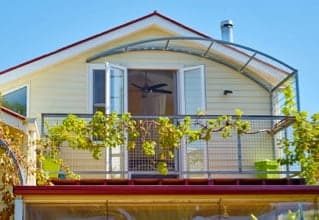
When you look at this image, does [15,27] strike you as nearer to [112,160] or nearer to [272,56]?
[112,160]

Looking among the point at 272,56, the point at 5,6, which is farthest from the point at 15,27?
the point at 272,56

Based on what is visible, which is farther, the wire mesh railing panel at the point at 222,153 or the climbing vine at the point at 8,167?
the wire mesh railing panel at the point at 222,153

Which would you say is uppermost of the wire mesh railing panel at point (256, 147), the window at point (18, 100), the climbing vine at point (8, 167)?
the window at point (18, 100)

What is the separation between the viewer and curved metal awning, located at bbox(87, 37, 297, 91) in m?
15.6

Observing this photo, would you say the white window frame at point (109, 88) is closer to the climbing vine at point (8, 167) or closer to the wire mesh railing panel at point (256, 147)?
the wire mesh railing panel at point (256, 147)

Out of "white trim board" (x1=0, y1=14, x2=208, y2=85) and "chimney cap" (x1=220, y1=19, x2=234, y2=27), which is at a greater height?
"chimney cap" (x1=220, y1=19, x2=234, y2=27)

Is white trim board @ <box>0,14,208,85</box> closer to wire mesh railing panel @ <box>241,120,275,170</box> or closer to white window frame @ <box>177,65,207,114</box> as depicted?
white window frame @ <box>177,65,207,114</box>

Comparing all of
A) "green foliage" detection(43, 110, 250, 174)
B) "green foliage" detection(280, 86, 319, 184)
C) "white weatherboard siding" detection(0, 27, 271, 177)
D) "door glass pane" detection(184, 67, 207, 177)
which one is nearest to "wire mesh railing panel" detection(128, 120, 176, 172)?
"green foliage" detection(43, 110, 250, 174)

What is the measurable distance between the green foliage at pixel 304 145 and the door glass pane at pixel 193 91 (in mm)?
2453

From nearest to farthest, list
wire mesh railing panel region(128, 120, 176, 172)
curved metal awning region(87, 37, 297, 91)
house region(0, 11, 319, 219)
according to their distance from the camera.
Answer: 1. wire mesh railing panel region(128, 120, 176, 172)
2. house region(0, 11, 319, 219)
3. curved metal awning region(87, 37, 297, 91)

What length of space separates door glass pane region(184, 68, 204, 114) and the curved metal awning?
0.59 m

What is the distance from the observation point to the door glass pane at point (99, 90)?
49.5 ft

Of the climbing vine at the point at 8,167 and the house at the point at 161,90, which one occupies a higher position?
the house at the point at 161,90

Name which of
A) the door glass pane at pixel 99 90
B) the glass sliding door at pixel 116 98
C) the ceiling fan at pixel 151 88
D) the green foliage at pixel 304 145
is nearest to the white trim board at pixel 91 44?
the door glass pane at pixel 99 90
